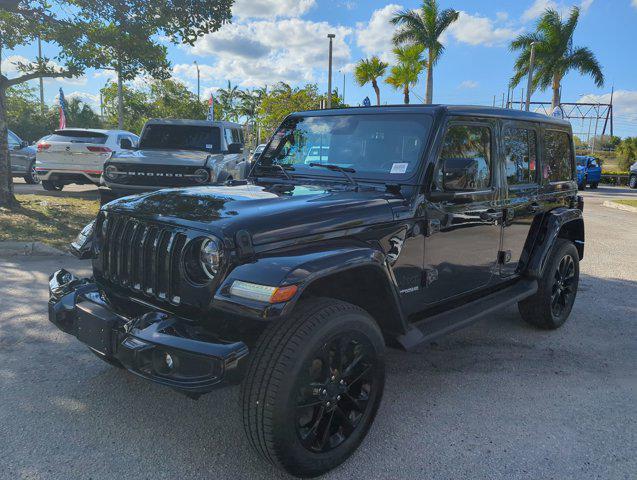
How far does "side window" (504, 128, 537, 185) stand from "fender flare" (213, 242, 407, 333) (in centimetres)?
186

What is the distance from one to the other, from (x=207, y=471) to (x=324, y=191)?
5.57 feet

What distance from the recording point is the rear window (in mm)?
12094

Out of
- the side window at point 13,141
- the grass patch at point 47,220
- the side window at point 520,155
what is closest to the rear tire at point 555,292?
the side window at point 520,155

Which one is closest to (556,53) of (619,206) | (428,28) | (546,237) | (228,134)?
(428,28)

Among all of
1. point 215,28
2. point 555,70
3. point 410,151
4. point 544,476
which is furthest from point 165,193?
point 555,70

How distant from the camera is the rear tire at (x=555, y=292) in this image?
445 centimetres

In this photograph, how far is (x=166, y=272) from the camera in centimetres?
253

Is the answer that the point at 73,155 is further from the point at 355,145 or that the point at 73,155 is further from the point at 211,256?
the point at 211,256

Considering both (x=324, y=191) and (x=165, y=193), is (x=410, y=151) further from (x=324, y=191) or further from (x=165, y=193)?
(x=165, y=193)

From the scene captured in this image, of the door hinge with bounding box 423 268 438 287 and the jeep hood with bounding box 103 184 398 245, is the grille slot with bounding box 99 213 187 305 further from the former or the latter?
the door hinge with bounding box 423 268 438 287

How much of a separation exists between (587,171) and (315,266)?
→ 24.3m

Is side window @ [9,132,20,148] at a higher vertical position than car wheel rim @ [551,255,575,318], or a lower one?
higher

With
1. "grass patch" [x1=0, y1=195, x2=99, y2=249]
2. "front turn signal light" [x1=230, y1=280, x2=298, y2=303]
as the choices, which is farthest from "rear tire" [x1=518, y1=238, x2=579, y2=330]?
"grass patch" [x1=0, y1=195, x2=99, y2=249]

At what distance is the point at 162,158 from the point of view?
344 inches
